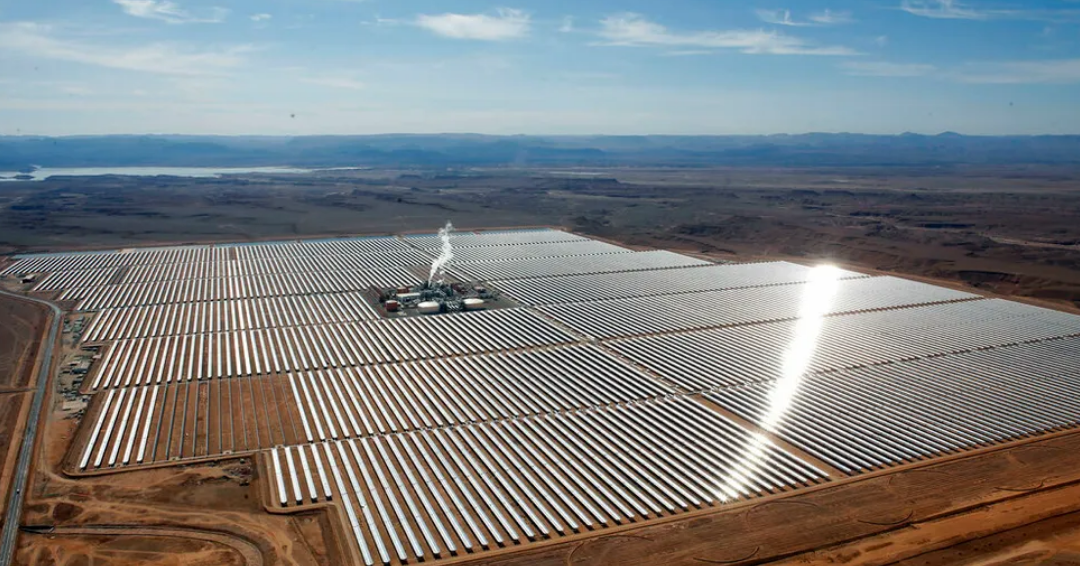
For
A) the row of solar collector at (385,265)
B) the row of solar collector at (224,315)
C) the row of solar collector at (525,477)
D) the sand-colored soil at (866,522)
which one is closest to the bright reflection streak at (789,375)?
the row of solar collector at (525,477)

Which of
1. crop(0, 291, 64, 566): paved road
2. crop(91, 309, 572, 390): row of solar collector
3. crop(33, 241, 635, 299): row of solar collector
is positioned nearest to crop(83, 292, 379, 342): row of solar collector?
crop(91, 309, 572, 390): row of solar collector

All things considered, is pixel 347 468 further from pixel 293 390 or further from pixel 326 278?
pixel 326 278

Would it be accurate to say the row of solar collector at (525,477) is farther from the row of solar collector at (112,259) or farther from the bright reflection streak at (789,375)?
the row of solar collector at (112,259)

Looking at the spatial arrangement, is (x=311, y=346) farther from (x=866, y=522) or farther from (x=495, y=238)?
(x=495, y=238)

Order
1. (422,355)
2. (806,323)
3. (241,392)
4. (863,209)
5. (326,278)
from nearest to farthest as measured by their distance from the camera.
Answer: (241,392) < (422,355) < (806,323) < (326,278) < (863,209)

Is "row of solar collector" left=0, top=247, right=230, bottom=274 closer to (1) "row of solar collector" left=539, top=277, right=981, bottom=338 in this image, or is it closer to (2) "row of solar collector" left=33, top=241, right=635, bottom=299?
(2) "row of solar collector" left=33, top=241, right=635, bottom=299

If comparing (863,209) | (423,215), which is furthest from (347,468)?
(863,209)

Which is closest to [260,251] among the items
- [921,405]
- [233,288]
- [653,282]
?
[233,288]
